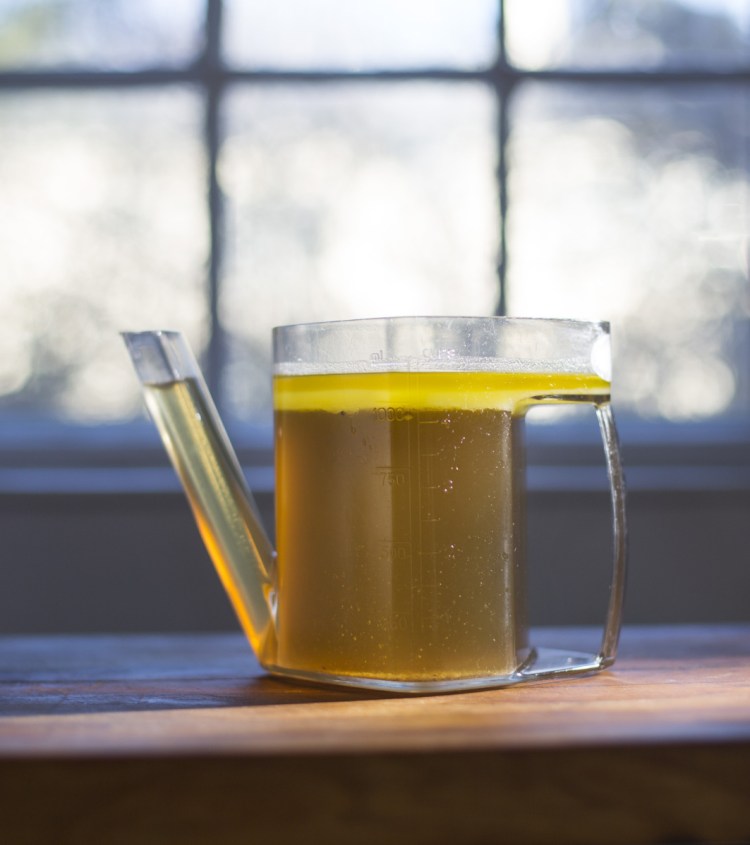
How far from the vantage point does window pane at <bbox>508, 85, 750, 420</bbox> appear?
1970mm

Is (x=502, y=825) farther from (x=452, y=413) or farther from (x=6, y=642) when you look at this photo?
(x=6, y=642)

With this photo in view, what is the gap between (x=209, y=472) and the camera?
631 millimetres

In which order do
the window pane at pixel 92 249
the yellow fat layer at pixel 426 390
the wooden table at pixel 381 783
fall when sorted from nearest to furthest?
the wooden table at pixel 381 783 → the yellow fat layer at pixel 426 390 → the window pane at pixel 92 249

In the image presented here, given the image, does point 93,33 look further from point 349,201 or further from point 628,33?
point 628,33

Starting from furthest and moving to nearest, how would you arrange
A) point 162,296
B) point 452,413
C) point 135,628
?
point 162,296 → point 135,628 → point 452,413

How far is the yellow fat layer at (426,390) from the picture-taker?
55cm

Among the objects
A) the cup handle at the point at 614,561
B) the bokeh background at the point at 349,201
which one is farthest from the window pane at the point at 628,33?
the cup handle at the point at 614,561

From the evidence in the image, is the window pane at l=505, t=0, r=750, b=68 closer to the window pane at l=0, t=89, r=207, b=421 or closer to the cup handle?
the window pane at l=0, t=89, r=207, b=421

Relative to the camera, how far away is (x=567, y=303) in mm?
1965

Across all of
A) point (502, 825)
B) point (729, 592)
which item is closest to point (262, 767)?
point (502, 825)

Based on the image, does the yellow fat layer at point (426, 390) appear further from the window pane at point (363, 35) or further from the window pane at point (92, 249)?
the window pane at point (363, 35)

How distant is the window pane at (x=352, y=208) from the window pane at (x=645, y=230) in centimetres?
8

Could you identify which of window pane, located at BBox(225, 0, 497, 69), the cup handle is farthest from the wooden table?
window pane, located at BBox(225, 0, 497, 69)

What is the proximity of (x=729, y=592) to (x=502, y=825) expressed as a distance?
61.5 inches
